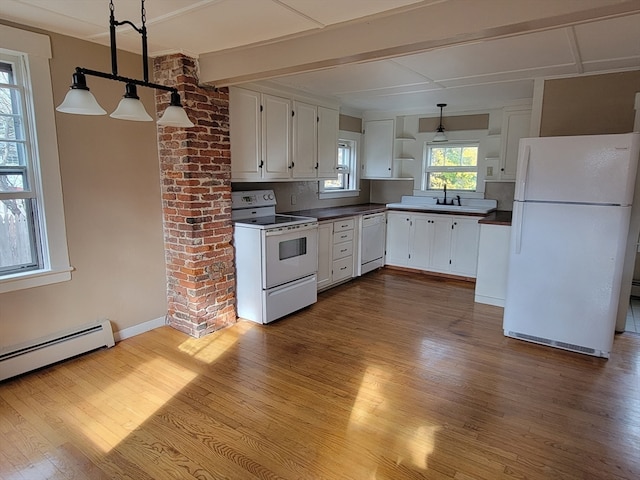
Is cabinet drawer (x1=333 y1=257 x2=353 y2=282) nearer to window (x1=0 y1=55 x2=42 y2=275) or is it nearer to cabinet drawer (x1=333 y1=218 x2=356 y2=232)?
cabinet drawer (x1=333 y1=218 x2=356 y2=232)

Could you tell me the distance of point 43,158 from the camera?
2.71 metres

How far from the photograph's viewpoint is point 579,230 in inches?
121

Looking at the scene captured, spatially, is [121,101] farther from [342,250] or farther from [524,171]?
[342,250]

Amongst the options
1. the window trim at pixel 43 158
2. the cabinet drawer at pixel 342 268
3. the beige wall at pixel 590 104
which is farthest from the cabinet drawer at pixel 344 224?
the window trim at pixel 43 158

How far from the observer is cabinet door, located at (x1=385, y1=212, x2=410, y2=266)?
564cm

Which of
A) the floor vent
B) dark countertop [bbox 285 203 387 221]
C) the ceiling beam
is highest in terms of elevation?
the ceiling beam

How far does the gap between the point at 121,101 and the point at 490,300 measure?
403 centimetres

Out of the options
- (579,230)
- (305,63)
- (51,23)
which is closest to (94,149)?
(51,23)

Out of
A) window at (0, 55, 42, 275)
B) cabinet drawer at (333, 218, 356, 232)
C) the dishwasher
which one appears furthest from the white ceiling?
the dishwasher

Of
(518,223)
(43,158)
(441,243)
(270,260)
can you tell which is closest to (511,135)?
(441,243)

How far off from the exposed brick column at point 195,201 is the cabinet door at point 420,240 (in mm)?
2856

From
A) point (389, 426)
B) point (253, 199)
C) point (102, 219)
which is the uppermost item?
point (253, 199)

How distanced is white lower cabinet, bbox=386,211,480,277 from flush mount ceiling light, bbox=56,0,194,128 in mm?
3961

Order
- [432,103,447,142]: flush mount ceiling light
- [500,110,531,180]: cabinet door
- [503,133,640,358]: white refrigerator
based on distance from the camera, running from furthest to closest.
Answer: [432,103,447,142]: flush mount ceiling light → [500,110,531,180]: cabinet door → [503,133,640,358]: white refrigerator
